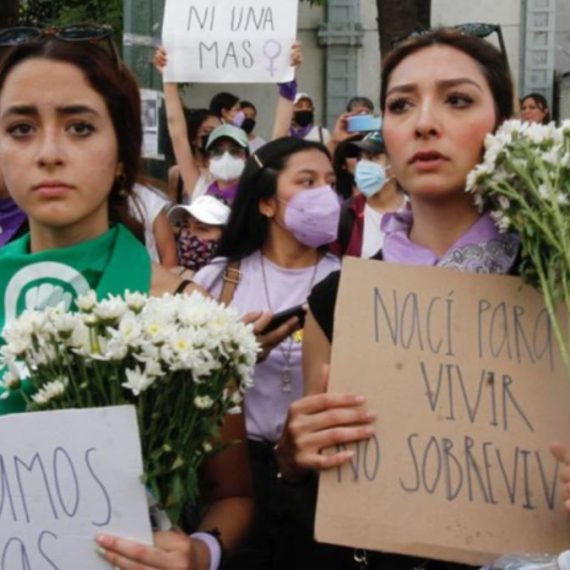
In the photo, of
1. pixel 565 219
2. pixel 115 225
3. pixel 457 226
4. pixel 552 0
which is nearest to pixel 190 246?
pixel 115 225

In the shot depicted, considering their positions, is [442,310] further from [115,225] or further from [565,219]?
[115,225]

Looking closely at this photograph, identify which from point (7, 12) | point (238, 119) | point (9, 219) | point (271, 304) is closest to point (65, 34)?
point (9, 219)

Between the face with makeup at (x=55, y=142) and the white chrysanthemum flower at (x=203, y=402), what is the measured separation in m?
0.66

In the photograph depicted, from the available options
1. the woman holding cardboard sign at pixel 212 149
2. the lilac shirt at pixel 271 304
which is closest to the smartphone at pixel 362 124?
the woman holding cardboard sign at pixel 212 149

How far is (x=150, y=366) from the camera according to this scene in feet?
7.76

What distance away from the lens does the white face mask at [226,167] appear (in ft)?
24.3

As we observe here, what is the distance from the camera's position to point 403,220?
2912 millimetres

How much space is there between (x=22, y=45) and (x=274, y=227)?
216 cm

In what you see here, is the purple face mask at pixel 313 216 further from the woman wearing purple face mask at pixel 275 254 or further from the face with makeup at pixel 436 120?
the face with makeup at pixel 436 120

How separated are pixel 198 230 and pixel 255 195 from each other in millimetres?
1250

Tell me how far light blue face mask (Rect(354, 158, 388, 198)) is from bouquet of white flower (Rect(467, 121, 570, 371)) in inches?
177

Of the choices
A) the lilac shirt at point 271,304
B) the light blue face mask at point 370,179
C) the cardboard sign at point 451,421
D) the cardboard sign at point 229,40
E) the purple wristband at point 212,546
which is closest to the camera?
the cardboard sign at point 451,421

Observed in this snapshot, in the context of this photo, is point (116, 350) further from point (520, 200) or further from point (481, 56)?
point (481, 56)

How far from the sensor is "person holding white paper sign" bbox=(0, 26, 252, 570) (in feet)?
9.34
